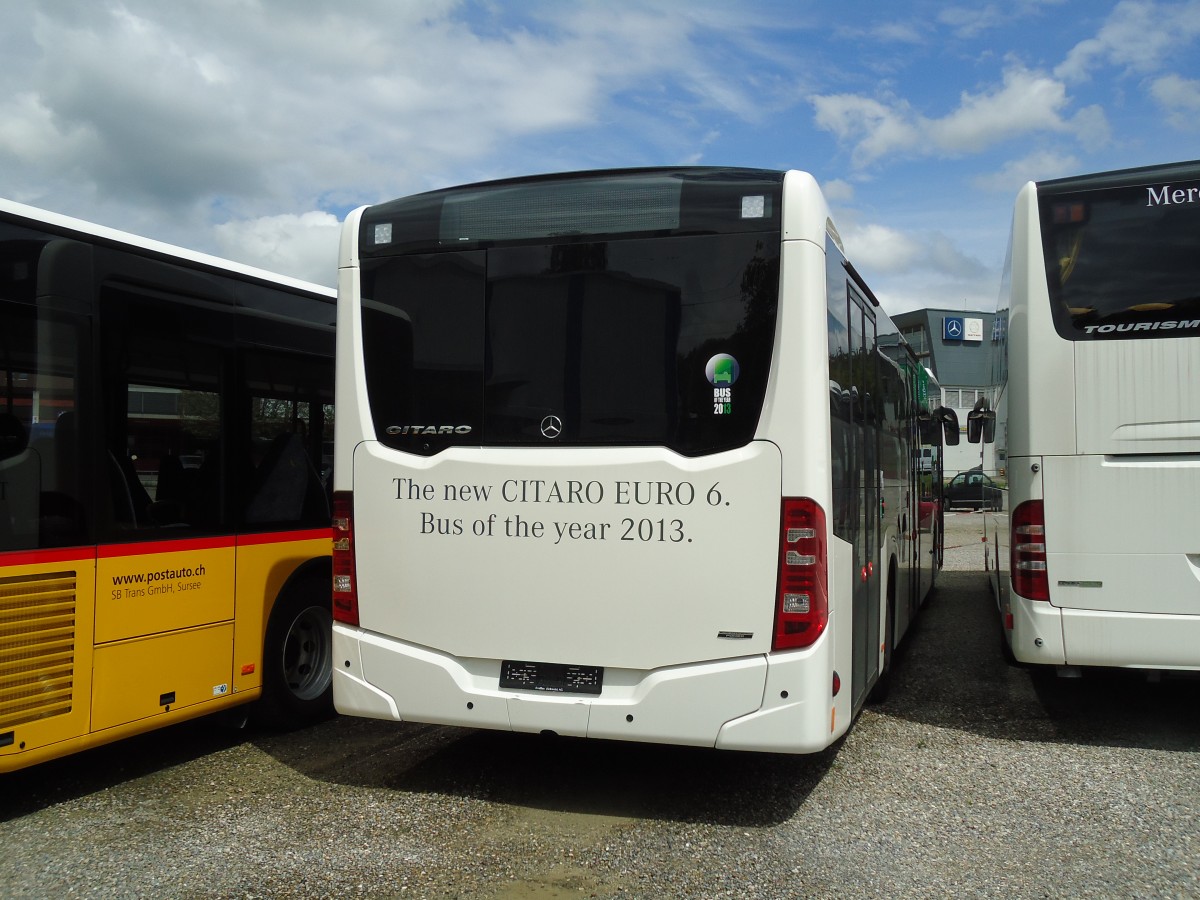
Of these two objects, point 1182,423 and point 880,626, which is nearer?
point 1182,423

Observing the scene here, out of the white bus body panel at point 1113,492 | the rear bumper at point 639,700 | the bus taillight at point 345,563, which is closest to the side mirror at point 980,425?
the white bus body panel at point 1113,492

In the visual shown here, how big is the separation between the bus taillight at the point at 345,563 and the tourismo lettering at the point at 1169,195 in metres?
5.08

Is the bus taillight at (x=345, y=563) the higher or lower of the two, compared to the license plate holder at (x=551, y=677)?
higher

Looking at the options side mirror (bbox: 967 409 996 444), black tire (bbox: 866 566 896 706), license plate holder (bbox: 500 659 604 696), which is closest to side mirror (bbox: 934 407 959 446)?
side mirror (bbox: 967 409 996 444)

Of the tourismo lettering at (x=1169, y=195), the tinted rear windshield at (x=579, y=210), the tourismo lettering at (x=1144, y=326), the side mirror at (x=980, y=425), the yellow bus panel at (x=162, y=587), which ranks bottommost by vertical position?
the yellow bus panel at (x=162, y=587)

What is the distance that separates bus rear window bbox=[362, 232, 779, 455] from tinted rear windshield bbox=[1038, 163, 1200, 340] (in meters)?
2.64

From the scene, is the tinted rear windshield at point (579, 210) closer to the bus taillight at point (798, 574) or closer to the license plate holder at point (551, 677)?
the bus taillight at point (798, 574)

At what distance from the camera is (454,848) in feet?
16.0

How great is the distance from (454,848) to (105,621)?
86.1 inches

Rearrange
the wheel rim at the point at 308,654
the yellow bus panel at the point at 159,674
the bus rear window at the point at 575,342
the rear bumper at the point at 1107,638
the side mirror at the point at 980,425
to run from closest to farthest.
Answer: the bus rear window at the point at 575,342 → the yellow bus panel at the point at 159,674 → the rear bumper at the point at 1107,638 → the wheel rim at the point at 308,654 → the side mirror at the point at 980,425

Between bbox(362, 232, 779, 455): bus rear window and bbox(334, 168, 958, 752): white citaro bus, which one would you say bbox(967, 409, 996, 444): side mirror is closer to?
bbox(334, 168, 958, 752): white citaro bus

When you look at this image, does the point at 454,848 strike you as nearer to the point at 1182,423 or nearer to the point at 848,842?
the point at 848,842

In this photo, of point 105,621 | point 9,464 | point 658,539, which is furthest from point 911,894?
point 9,464

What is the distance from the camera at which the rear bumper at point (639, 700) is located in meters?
4.92
